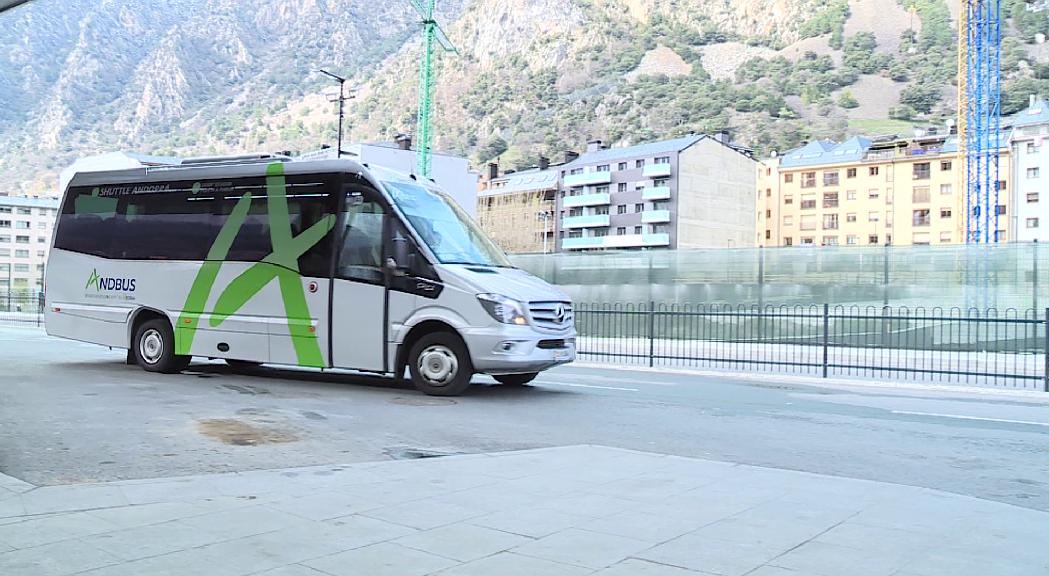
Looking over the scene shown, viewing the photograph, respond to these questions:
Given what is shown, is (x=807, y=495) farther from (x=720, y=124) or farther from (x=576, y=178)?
(x=720, y=124)

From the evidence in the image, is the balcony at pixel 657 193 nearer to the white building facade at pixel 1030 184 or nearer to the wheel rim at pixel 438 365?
the white building facade at pixel 1030 184

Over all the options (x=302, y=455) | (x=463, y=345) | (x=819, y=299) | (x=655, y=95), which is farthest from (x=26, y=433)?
(x=655, y=95)

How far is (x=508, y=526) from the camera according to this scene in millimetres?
5477

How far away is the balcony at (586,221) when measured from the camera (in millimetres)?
116069

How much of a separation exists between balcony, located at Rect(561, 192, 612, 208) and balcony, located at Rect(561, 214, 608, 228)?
1.59 metres

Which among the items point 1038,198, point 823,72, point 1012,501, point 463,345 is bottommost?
point 1012,501

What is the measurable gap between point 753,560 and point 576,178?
4546 inches

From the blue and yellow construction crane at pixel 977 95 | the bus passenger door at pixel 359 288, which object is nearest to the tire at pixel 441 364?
the bus passenger door at pixel 359 288

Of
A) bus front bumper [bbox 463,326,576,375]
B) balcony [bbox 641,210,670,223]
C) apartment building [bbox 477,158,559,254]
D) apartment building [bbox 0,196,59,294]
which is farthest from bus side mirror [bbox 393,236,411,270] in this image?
apartment building [bbox 477,158,559,254]

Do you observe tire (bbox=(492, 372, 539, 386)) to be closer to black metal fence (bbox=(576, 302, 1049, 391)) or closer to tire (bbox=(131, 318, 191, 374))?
tire (bbox=(131, 318, 191, 374))

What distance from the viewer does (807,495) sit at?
6434mm

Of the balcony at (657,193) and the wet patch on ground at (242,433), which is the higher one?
the balcony at (657,193)

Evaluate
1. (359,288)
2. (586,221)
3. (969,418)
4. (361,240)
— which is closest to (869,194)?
(586,221)

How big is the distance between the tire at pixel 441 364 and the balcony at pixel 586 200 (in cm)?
10458
